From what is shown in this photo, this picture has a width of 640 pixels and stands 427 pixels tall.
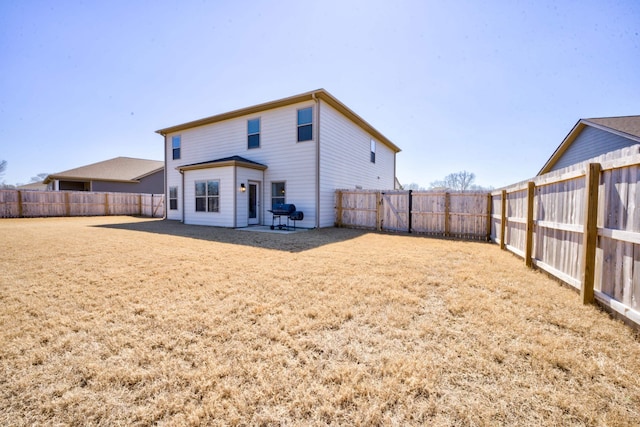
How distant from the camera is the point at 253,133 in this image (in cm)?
1287

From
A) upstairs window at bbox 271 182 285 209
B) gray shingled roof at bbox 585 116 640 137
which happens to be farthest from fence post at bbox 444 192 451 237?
gray shingled roof at bbox 585 116 640 137

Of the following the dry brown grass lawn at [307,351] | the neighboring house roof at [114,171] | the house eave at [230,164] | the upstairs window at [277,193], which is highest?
the neighboring house roof at [114,171]

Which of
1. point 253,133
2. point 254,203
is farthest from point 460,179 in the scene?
point 254,203

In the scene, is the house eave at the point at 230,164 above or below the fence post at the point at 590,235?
above

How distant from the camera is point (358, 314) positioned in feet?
9.42

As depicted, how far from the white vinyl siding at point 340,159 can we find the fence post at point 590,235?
29.4ft

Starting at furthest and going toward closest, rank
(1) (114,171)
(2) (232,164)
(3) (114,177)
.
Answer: (1) (114,171) → (3) (114,177) → (2) (232,164)

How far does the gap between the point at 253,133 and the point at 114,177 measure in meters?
20.6

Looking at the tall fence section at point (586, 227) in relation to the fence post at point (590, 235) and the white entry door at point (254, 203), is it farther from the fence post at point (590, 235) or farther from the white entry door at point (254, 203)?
the white entry door at point (254, 203)

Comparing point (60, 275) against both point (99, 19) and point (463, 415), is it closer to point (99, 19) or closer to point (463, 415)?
point (463, 415)

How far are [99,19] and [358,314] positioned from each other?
43.7 ft

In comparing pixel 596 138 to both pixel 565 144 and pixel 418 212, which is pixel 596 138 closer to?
pixel 565 144

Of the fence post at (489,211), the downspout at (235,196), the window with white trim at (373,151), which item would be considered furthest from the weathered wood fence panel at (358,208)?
the window with white trim at (373,151)

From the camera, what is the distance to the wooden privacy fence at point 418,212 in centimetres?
925
